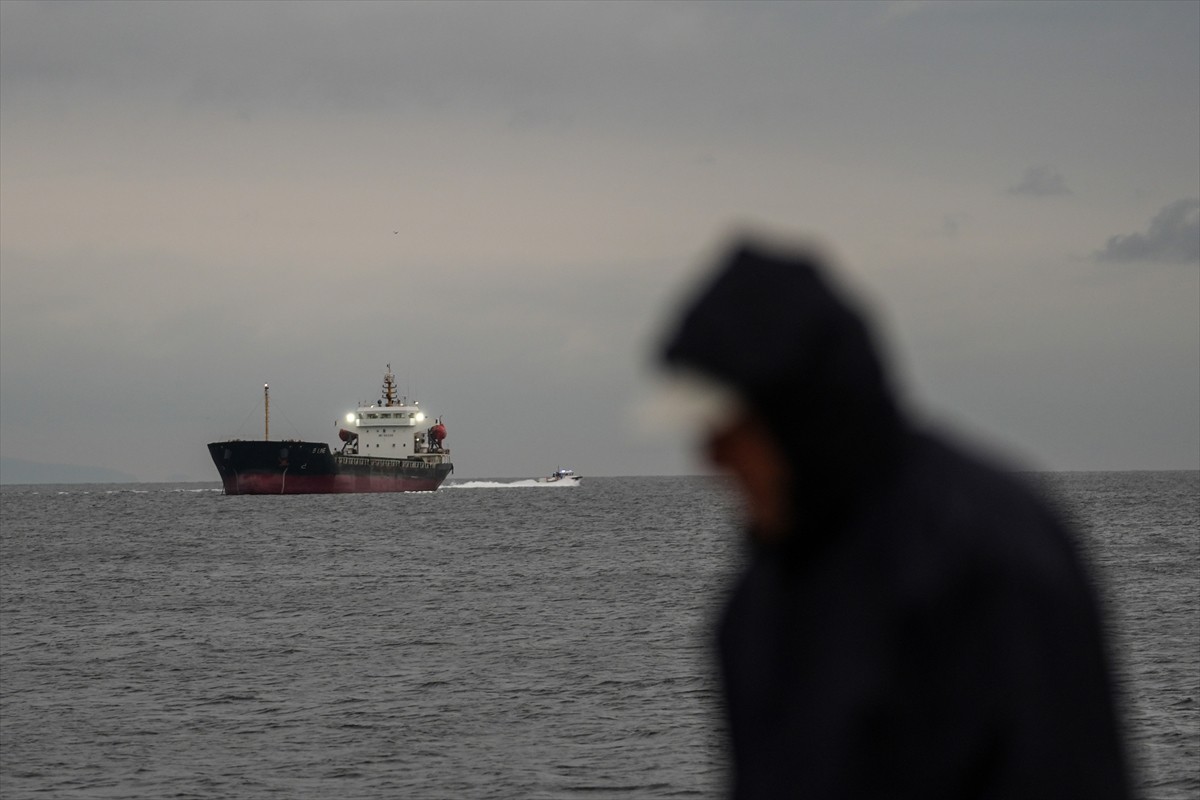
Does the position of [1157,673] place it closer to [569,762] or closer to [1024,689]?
[569,762]

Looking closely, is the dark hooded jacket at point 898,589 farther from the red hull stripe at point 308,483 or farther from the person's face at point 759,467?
the red hull stripe at point 308,483

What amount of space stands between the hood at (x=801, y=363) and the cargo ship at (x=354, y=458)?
10690cm

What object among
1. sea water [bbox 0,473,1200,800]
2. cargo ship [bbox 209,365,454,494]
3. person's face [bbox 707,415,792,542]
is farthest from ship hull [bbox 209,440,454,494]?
person's face [bbox 707,415,792,542]

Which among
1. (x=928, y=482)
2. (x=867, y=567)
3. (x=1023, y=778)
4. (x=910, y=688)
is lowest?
(x=1023, y=778)

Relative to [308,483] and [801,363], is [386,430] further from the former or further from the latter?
[801,363]

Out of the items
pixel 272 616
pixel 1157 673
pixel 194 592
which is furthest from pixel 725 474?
pixel 194 592

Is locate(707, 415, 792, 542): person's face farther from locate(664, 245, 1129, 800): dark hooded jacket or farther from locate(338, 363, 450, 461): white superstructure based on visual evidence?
locate(338, 363, 450, 461): white superstructure

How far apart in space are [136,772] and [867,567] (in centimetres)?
1866

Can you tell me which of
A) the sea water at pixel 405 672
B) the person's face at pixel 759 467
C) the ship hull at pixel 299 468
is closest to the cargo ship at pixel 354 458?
the ship hull at pixel 299 468

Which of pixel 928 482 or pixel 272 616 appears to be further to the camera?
pixel 272 616

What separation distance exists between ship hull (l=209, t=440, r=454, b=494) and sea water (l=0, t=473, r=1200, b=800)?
44.7m

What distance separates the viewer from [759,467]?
1.78 metres

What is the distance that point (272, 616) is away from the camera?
1499 inches

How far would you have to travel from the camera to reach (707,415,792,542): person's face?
1.76m
